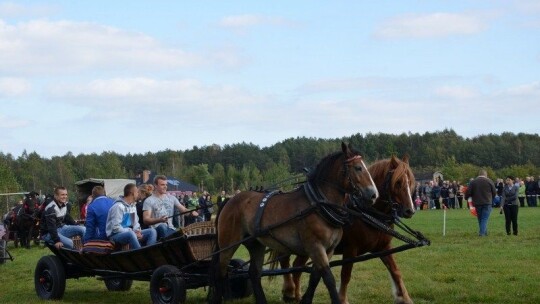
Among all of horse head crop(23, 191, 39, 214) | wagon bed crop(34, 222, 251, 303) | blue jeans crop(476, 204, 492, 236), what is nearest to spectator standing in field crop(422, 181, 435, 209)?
blue jeans crop(476, 204, 492, 236)

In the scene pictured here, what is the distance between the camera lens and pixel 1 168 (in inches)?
1939

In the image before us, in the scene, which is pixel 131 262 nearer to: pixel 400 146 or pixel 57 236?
pixel 57 236

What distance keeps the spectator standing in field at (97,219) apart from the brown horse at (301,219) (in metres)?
1.86

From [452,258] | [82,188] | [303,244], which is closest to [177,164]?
[82,188]

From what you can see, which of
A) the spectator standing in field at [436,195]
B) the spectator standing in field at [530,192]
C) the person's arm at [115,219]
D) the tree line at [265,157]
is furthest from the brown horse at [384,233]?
the tree line at [265,157]

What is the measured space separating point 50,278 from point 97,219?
1.35 meters

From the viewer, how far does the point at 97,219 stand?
36.0 ft

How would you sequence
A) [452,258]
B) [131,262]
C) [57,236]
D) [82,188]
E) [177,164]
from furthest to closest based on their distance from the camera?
[177,164] < [82,188] < [452,258] < [57,236] < [131,262]

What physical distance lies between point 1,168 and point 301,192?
43435 millimetres

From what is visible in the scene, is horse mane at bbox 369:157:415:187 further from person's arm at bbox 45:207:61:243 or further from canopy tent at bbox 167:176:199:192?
canopy tent at bbox 167:176:199:192

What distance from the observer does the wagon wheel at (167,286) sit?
9.81 metres

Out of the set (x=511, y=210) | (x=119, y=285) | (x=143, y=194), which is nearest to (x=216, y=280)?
(x=143, y=194)

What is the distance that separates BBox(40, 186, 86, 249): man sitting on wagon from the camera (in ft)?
38.0

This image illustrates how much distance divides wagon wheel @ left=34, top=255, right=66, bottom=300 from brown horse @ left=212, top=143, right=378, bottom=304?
2.87 metres
